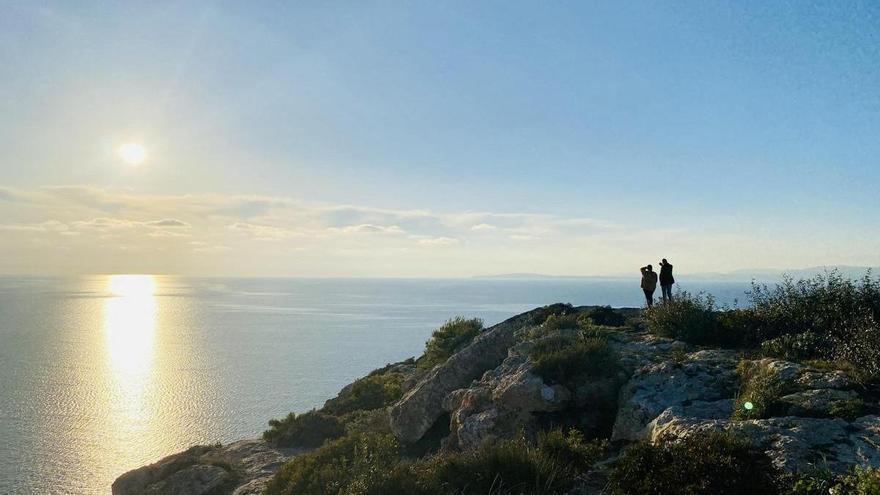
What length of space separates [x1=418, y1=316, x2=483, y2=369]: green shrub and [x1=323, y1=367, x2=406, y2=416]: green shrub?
6.58ft

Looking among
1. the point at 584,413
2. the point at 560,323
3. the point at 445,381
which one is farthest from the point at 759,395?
the point at 445,381

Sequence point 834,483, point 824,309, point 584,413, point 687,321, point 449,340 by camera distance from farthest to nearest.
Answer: point 449,340, point 687,321, point 824,309, point 584,413, point 834,483

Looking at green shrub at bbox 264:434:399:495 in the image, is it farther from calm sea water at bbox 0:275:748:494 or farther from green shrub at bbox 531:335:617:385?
calm sea water at bbox 0:275:748:494

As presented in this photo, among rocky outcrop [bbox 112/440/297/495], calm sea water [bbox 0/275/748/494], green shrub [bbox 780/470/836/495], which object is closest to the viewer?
green shrub [bbox 780/470/836/495]

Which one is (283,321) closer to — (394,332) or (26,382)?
(394,332)

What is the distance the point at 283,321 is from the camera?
17525cm

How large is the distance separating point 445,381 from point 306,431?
26.2 feet

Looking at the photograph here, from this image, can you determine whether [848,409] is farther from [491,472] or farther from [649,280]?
[649,280]

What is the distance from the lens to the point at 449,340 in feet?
87.8

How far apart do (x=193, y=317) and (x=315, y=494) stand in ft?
654

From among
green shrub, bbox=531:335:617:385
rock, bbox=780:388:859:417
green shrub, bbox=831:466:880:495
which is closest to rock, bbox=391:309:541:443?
green shrub, bbox=531:335:617:385

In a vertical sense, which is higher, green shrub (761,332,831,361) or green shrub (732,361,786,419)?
green shrub (761,332,831,361)

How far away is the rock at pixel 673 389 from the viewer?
11.1m

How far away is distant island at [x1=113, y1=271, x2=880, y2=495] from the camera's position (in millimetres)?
7852
